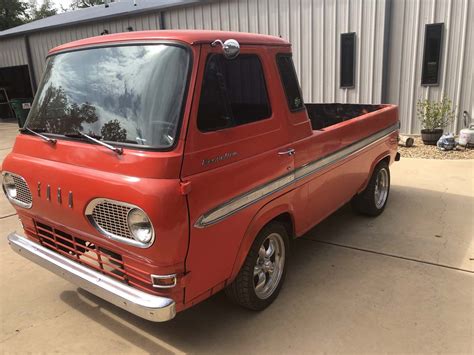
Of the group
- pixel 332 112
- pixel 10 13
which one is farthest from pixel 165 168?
pixel 10 13

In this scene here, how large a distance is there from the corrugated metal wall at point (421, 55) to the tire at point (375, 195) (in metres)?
4.32

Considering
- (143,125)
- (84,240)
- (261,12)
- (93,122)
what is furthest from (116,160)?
(261,12)

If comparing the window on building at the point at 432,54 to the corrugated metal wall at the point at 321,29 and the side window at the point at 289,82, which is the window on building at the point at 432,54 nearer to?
the corrugated metal wall at the point at 321,29

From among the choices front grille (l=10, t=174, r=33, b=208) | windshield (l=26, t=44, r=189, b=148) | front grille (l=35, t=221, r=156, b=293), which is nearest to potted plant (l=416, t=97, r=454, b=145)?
windshield (l=26, t=44, r=189, b=148)

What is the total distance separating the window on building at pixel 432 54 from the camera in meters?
8.43

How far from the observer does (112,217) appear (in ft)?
8.38

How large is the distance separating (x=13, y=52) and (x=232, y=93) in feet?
61.4

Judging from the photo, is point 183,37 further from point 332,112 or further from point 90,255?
point 332,112

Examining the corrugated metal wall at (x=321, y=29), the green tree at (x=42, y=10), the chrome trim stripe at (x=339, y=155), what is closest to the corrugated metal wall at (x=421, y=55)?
the corrugated metal wall at (x=321, y=29)

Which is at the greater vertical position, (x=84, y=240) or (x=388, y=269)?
(x=84, y=240)

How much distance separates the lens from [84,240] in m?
2.80

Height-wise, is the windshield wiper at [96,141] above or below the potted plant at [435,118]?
above

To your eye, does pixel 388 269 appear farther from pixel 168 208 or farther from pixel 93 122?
pixel 93 122

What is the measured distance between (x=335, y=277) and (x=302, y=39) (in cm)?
759
